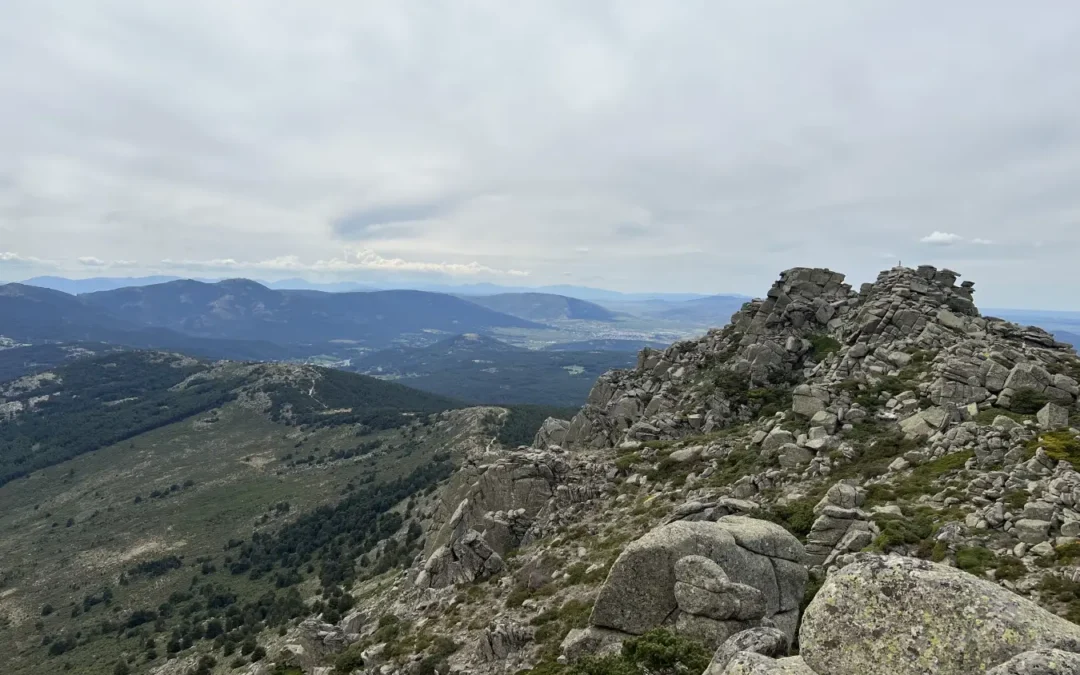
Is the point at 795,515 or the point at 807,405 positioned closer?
the point at 795,515

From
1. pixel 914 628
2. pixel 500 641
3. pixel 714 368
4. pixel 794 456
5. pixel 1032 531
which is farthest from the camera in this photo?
pixel 714 368

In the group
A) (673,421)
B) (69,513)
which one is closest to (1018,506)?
(673,421)

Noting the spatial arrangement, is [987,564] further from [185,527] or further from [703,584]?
[185,527]

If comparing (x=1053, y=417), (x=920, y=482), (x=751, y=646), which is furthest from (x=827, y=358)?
(x=751, y=646)

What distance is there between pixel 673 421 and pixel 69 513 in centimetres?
18561

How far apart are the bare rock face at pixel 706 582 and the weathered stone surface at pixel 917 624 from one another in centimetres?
684

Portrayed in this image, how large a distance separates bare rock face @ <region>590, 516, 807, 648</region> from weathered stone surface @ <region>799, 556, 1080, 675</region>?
6.84 m

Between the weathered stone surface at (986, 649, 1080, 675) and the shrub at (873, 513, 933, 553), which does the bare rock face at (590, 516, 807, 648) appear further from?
the weathered stone surface at (986, 649, 1080, 675)

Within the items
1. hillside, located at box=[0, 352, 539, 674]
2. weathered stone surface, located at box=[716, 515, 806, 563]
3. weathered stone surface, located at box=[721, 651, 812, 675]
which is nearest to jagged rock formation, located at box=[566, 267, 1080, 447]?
weathered stone surface, located at box=[716, 515, 806, 563]

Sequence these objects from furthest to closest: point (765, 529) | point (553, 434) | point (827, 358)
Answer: point (553, 434) < point (827, 358) < point (765, 529)

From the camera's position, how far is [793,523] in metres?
25.1

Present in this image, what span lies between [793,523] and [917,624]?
1573cm

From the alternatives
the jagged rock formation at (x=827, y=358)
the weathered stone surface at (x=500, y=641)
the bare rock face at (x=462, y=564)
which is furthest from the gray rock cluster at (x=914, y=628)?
the jagged rock formation at (x=827, y=358)

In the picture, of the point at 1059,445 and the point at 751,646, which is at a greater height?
the point at 1059,445
